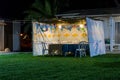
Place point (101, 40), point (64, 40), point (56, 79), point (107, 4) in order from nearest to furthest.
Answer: point (56, 79) → point (101, 40) → point (64, 40) → point (107, 4)

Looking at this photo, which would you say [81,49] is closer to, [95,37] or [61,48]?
[95,37]

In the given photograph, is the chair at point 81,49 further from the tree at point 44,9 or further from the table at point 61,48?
the tree at point 44,9

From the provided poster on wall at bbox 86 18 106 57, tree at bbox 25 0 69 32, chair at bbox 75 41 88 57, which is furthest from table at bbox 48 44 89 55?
tree at bbox 25 0 69 32

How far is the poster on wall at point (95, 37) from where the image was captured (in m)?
21.0

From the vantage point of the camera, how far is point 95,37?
867 inches

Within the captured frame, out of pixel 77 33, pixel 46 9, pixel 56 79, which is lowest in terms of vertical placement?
pixel 56 79

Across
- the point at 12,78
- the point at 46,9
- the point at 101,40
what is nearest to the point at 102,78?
the point at 12,78

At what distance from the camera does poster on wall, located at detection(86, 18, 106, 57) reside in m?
21.0

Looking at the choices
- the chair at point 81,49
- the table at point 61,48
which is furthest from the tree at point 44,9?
the chair at point 81,49

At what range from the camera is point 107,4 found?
34.2m

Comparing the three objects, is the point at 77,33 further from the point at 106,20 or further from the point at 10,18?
the point at 10,18

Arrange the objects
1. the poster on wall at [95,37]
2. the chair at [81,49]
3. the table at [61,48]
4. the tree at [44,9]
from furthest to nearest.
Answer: the tree at [44,9] → the table at [61,48] → the chair at [81,49] → the poster on wall at [95,37]

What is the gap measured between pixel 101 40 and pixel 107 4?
37.5 feet

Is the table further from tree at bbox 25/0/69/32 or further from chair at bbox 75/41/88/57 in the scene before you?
tree at bbox 25/0/69/32
